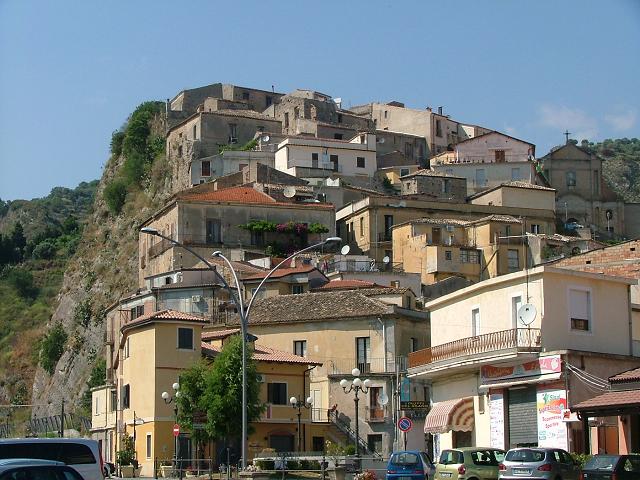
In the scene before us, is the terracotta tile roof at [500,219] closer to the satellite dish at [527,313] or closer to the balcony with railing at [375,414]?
the balcony with railing at [375,414]

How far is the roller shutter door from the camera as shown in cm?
4378

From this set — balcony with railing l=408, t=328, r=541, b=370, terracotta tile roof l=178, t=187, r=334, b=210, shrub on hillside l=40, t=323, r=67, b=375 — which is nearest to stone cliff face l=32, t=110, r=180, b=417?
shrub on hillside l=40, t=323, r=67, b=375

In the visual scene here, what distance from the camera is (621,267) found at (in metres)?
58.1

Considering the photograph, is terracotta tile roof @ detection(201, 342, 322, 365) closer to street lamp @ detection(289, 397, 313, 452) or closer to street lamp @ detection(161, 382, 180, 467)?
street lamp @ detection(289, 397, 313, 452)

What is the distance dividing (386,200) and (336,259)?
10.6 metres

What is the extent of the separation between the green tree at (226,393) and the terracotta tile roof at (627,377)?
18.8 meters

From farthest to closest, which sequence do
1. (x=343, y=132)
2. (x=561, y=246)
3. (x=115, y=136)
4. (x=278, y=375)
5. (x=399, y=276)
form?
1. (x=115, y=136)
2. (x=343, y=132)
3. (x=561, y=246)
4. (x=399, y=276)
5. (x=278, y=375)

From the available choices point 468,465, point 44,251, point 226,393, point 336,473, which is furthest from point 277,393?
point 44,251

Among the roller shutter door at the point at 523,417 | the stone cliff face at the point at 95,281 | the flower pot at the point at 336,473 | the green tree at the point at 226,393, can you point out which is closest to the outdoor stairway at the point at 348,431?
the green tree at the point at 226,393

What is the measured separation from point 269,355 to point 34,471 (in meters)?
45.5

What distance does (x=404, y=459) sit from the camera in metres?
40.7

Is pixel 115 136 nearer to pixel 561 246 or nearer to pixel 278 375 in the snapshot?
pixel 561 246

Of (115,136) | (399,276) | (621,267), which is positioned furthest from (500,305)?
(115,136)

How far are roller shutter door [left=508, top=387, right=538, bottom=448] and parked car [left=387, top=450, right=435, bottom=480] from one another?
430 centimetres
